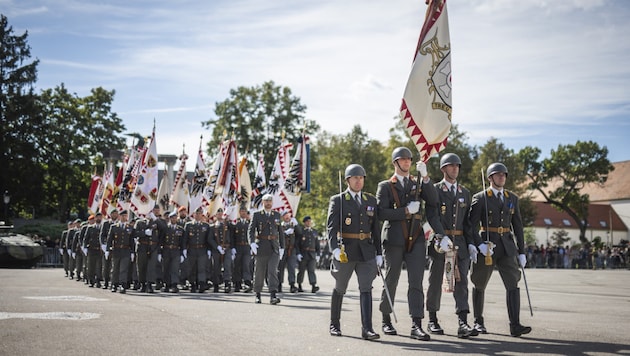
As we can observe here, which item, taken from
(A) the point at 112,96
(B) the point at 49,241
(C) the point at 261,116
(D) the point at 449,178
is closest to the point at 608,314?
(D) the point at 449,178

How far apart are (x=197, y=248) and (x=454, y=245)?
10252 mm

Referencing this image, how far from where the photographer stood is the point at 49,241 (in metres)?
42.2

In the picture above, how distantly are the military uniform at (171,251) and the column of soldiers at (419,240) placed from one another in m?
9.87

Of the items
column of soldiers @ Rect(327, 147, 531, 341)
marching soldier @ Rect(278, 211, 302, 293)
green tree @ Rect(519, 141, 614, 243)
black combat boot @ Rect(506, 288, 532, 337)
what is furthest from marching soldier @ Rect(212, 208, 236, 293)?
green tree @ Rect(519, 141, 614, 243)

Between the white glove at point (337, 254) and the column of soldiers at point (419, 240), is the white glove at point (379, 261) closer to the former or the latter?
the column of soldiers at point (419, 240)

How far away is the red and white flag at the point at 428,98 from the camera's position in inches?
412

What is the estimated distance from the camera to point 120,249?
59.7ft

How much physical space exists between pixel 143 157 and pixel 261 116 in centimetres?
3326


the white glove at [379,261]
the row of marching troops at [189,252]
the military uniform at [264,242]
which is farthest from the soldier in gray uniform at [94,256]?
the white glove at [379,261]

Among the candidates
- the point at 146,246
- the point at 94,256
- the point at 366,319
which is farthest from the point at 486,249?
the point at 94,256

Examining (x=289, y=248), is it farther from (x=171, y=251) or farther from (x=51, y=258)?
(x=51, y=258)

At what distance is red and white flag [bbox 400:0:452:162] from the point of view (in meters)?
10.5

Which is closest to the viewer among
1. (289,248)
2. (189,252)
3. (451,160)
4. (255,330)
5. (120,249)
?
(255,330)

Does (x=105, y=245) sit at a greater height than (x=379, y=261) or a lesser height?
Answer: greater
